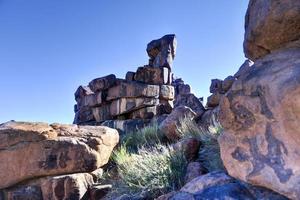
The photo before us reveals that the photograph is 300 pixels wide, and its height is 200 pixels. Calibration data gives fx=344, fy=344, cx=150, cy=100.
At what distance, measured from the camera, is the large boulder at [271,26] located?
2717 mm

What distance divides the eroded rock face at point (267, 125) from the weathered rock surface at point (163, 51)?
39.9 feet

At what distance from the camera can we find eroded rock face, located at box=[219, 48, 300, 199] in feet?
7.63

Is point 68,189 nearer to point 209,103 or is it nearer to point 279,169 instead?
point 279,169

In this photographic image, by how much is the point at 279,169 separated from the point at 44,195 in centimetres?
434

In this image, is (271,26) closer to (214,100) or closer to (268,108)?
(268,108)

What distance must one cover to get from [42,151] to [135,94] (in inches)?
310

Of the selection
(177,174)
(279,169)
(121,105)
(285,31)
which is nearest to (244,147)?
(279,169)

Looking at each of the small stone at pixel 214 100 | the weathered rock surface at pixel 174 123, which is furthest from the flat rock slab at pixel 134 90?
the weathered rock surface at pixel 174 123

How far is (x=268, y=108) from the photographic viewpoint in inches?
99.2

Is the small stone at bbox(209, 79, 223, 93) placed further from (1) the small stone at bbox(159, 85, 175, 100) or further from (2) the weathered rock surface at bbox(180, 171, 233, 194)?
(2) the weathered rock surface at bbox(180, 171, 233, 194)

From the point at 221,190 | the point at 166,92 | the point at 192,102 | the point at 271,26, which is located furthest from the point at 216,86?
the point at 221,190

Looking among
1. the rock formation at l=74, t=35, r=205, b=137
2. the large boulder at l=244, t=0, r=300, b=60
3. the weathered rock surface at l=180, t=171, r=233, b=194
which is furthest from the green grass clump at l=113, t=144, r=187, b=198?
the rock formation at l=74, t=35, r=205, b=137

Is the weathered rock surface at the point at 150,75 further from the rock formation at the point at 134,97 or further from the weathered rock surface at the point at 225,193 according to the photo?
the weathered rock surface at the point at 225,193

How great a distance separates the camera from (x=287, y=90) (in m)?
2.32
